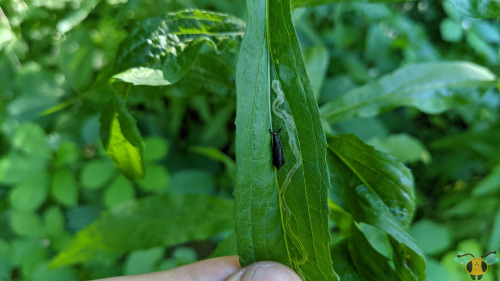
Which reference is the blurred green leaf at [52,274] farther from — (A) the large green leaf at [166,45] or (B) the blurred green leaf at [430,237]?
(B) the blurred green leaf at [430,237]

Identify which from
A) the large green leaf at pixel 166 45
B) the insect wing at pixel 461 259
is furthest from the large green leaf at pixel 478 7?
the insect wing at pixel 461 259

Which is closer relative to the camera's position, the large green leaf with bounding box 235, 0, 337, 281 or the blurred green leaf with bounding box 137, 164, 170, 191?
the large green leaf with bounding box 235, 0, 337, 281

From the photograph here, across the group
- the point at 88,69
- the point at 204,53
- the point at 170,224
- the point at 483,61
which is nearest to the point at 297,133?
the point at 204,53

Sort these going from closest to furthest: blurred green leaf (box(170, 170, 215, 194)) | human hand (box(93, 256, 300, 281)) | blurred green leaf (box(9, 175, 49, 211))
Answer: human hand (box(93, 256, 300, 281)), blurred green leaf (box(9, 175, 49, 211)), blurred green leaf (box(170, 170, 215, 194))

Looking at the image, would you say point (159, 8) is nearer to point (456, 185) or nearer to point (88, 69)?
point (88, 69)

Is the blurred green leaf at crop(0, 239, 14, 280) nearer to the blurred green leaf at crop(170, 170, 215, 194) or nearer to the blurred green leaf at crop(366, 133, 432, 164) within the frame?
the blurred green leaf at crop(170, 170, 215, 194)

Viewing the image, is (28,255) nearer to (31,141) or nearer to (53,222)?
(53,222)

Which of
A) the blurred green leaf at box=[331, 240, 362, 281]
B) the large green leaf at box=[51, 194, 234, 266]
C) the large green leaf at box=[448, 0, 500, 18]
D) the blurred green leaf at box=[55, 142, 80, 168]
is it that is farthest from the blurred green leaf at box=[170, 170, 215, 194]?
the large green leaf at box=[448, 0, 500, 18]

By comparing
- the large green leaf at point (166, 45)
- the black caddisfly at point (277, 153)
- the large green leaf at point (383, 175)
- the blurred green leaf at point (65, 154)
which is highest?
the large green leaf at point (166, 45)
